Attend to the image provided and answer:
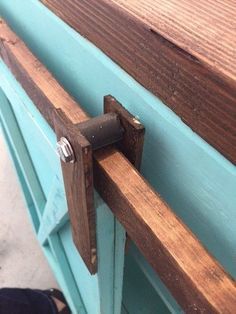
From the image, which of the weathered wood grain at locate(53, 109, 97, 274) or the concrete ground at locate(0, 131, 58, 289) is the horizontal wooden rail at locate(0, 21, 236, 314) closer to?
the weathered wood grain at locate(53, 109, 97, 274)

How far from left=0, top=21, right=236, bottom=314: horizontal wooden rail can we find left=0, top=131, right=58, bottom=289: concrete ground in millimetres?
1492

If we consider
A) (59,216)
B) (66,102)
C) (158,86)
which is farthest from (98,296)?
(158,86)

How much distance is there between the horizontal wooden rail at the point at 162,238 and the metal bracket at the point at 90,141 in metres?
0.02

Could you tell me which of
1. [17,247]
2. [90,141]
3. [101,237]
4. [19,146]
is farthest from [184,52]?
[17,247]

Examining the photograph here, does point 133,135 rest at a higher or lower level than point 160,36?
lower

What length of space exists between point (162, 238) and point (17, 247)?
1733mm

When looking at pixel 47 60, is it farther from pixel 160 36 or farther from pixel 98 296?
pixel 98 296

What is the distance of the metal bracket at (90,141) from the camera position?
418 millimetres

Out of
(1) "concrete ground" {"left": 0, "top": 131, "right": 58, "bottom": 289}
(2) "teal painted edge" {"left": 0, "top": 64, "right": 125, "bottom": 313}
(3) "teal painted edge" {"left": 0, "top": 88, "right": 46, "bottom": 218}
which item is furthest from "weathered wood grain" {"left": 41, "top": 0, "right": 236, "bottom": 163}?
(1) "concrete ground" {"left": 0, "top": 131, "right": 58, "bottom": 289}

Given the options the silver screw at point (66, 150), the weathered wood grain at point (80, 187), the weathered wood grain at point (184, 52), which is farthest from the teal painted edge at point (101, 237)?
the weathered wood grain at point (184, 52)

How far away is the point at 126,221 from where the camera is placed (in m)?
0.43

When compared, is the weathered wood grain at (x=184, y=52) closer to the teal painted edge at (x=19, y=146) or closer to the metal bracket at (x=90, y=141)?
the metal bracket at (x=90, y=141)

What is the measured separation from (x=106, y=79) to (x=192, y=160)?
0.18m

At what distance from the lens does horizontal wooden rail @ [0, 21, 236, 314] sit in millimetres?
328
